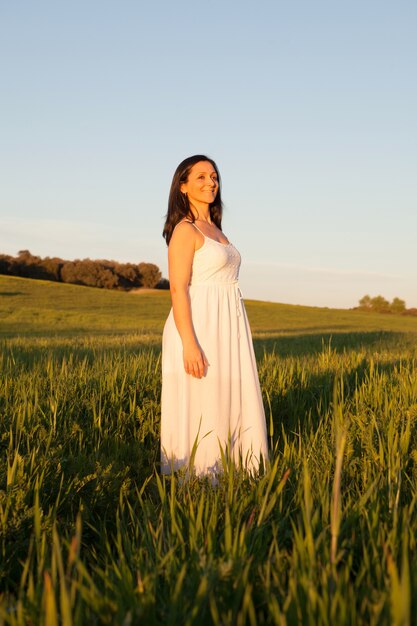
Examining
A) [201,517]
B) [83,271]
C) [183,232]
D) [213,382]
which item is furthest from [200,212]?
[83,271]

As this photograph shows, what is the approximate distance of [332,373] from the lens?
7004mm

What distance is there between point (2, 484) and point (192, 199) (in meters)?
2.19

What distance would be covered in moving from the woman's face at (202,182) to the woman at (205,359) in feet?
0.51

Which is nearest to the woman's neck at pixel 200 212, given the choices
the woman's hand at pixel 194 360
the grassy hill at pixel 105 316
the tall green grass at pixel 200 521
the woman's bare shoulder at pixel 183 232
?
the woman's bare shoulder at pixel 183 232

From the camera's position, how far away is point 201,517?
2.25 m

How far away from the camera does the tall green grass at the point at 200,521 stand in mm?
1664

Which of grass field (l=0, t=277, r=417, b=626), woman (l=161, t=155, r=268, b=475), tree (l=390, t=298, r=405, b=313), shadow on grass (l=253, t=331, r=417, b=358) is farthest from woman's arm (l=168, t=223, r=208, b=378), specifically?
tree (l=390, t=298, r=405, b=313)

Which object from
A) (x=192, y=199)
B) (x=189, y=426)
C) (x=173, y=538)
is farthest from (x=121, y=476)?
(x=192, y=199)

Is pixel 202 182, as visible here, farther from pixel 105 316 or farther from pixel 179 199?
pixel 105 316

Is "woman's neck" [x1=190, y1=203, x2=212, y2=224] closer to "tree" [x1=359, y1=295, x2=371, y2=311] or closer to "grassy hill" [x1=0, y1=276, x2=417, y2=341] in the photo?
"grassy hill" [x1=0, y1=276, x2=417, y2=341]

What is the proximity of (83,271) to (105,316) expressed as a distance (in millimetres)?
22164

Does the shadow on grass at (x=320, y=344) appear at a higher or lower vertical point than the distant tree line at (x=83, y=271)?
lower

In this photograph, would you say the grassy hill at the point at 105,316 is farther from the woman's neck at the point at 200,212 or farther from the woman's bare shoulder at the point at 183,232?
the woman's bare shoulder at the point at 183,232

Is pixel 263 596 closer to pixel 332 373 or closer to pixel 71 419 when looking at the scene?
pixel 71 419
